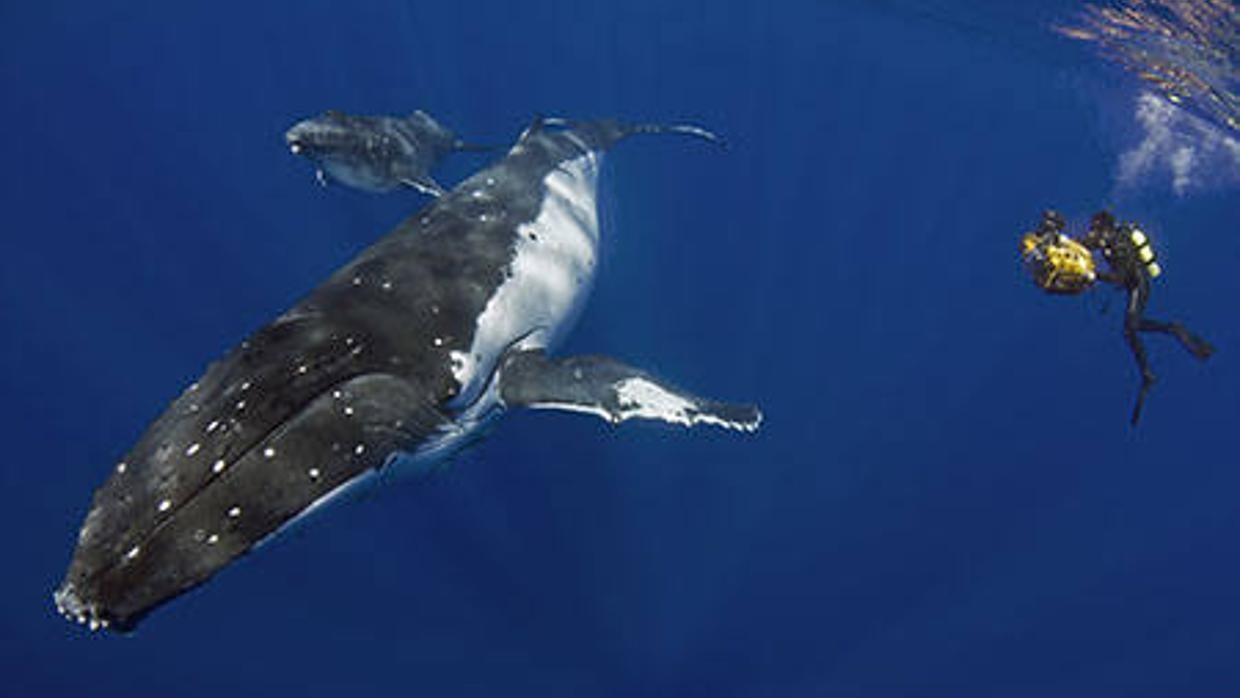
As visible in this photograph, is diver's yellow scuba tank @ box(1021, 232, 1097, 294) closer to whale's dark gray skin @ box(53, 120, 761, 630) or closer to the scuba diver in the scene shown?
the scuba diver

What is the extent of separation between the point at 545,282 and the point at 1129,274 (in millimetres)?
7399

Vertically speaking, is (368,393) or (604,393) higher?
(368,393)

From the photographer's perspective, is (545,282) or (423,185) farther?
(423,185)

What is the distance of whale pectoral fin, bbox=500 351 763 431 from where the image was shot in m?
8.61

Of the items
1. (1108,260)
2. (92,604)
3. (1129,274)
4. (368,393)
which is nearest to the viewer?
(92,604)

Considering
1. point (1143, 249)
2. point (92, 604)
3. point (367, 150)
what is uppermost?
point (1143, 249)

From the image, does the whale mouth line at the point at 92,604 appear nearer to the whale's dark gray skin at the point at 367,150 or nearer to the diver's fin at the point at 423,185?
the whale's dark gray skin at the point at 367,150

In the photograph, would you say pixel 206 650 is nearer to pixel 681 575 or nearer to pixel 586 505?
pixel 586 505

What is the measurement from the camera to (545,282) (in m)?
10.4

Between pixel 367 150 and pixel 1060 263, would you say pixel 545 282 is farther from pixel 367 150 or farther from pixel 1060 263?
pixel 1060 263

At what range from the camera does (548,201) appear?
12031mm

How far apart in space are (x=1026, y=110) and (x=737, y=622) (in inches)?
1842

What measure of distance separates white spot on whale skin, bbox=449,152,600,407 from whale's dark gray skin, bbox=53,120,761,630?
3cm

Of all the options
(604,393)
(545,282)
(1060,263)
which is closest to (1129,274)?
(1060,263)
